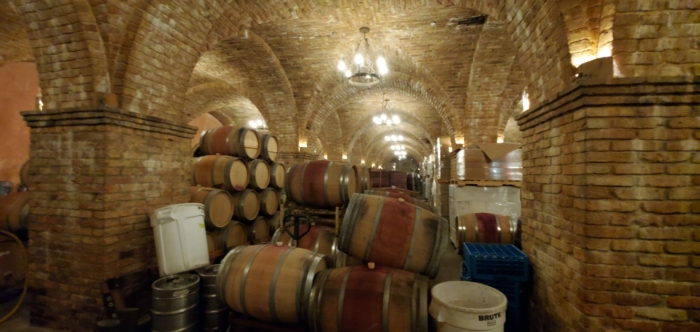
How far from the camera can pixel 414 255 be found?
295 cm

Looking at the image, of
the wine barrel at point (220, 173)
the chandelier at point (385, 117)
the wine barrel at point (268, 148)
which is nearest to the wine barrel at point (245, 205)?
the wine barrel at point (220, 173)

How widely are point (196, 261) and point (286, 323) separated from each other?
1.60 meters

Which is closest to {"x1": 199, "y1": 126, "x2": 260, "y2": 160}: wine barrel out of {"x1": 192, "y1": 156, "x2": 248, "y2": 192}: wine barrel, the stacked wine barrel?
the stacked wine barrel

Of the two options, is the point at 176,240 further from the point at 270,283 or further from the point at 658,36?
the point at 658,36

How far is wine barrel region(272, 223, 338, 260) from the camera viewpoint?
407 cm

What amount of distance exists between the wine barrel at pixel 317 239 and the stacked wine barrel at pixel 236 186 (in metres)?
1.26

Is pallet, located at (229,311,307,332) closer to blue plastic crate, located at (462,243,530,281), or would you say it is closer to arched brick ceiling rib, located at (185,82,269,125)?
blue plastic crate, located at (462,243,530,281)

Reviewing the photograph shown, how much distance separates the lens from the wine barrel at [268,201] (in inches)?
247

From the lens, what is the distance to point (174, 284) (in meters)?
3.22

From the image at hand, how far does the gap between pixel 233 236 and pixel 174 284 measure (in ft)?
6.69

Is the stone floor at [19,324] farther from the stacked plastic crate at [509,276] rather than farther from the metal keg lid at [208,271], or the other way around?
the stacked plastic crate at [509,276]

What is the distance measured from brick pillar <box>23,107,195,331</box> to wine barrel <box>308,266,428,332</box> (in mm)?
2595

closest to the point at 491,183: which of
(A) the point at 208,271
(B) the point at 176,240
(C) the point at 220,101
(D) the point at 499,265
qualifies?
(D) the point at 499,265

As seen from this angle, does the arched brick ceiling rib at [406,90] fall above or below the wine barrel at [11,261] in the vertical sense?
above
